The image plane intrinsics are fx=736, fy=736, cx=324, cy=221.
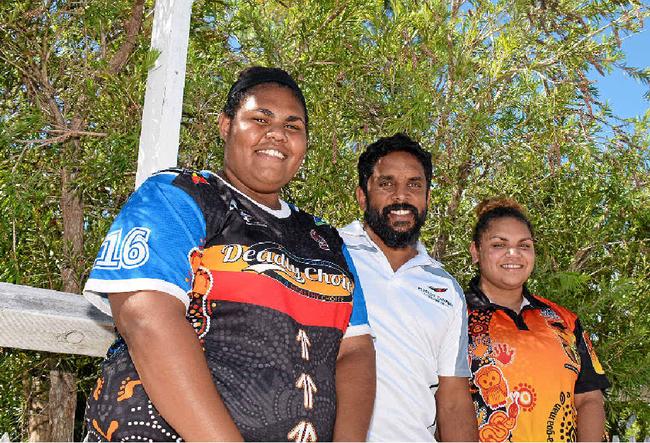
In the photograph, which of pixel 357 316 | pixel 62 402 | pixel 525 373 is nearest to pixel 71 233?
pixel 62 402

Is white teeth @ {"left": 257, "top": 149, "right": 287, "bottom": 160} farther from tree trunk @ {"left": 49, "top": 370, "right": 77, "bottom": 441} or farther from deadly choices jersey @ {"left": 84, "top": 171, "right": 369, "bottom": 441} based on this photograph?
tree trunk @ {"left": 49, "top": 370, "right": 77, "bottom": 441}

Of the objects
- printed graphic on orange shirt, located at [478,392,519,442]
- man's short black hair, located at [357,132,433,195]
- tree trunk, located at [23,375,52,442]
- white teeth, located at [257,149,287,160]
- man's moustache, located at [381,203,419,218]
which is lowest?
tree trunk, located at [23,375,52,442]

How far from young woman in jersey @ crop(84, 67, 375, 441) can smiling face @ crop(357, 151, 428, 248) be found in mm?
1002

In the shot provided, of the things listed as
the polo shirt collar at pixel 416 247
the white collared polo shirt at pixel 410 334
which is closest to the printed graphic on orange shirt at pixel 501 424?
the white collared polo shirt at pixel 410 334

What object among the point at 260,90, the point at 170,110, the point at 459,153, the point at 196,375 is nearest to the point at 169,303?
the point at 196,375

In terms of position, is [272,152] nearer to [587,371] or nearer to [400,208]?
[400,208]

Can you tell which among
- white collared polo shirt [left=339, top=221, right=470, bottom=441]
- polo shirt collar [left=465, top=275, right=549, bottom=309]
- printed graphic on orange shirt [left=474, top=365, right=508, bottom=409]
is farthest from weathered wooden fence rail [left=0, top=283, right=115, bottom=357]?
polo shirt collar [left=465, top=275, right=549, bottom=309]

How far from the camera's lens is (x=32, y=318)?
2115 mm

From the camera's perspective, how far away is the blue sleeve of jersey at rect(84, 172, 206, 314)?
157 cm

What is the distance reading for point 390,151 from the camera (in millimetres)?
3096

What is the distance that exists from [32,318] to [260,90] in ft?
3.04

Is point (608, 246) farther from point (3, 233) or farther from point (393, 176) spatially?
point (3, 233)

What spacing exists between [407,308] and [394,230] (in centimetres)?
35

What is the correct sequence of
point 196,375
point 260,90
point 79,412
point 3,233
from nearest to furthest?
point 196,375 → point 260,90 → point 3,233 → point 79,412
